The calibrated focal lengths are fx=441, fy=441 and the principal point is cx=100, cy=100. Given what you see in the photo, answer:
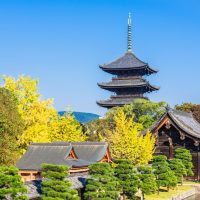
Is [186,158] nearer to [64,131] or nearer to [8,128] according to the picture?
[64,131]

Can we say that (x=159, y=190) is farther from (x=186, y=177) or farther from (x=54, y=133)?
(x=54, y=133)

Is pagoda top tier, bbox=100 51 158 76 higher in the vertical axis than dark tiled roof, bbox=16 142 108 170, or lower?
higher

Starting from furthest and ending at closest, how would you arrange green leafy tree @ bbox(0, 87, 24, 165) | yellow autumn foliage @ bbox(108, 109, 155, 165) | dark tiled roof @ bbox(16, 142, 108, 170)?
yellow autumn foliage @ bbox(108, 109, 155, 165) < dark tiled roof @ bbox(16, 142, 108, 170) < green leafy tree @ bbox(0, 87, 24, 165)

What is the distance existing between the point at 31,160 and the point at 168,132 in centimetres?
1978

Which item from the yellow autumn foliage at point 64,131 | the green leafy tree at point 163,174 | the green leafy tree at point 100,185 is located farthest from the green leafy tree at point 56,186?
the yellow autumn foliage at point 64,131

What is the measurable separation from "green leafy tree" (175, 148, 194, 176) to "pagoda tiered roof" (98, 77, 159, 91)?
27.9 meters

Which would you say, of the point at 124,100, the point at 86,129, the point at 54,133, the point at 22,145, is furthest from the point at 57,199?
the point at 124,100

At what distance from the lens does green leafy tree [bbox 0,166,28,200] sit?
1981 cm

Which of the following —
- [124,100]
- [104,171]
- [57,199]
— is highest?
[124,100]

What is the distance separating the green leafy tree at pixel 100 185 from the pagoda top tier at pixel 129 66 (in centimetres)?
4945

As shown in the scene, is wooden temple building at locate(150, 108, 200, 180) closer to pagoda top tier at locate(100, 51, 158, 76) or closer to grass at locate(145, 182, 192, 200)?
grass at locate(145, 182, 192, 200)

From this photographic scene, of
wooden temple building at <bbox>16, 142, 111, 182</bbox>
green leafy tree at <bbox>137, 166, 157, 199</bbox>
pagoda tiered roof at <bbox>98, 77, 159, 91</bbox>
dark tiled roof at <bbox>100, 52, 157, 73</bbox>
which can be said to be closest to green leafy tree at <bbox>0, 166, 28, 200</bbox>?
green leafy tree at <bbox>137, 166, 157, 199</bbox>

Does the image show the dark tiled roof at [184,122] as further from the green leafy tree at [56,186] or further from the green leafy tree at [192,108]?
the green leafy tree at [56,186]

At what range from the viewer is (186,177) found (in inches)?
1935
